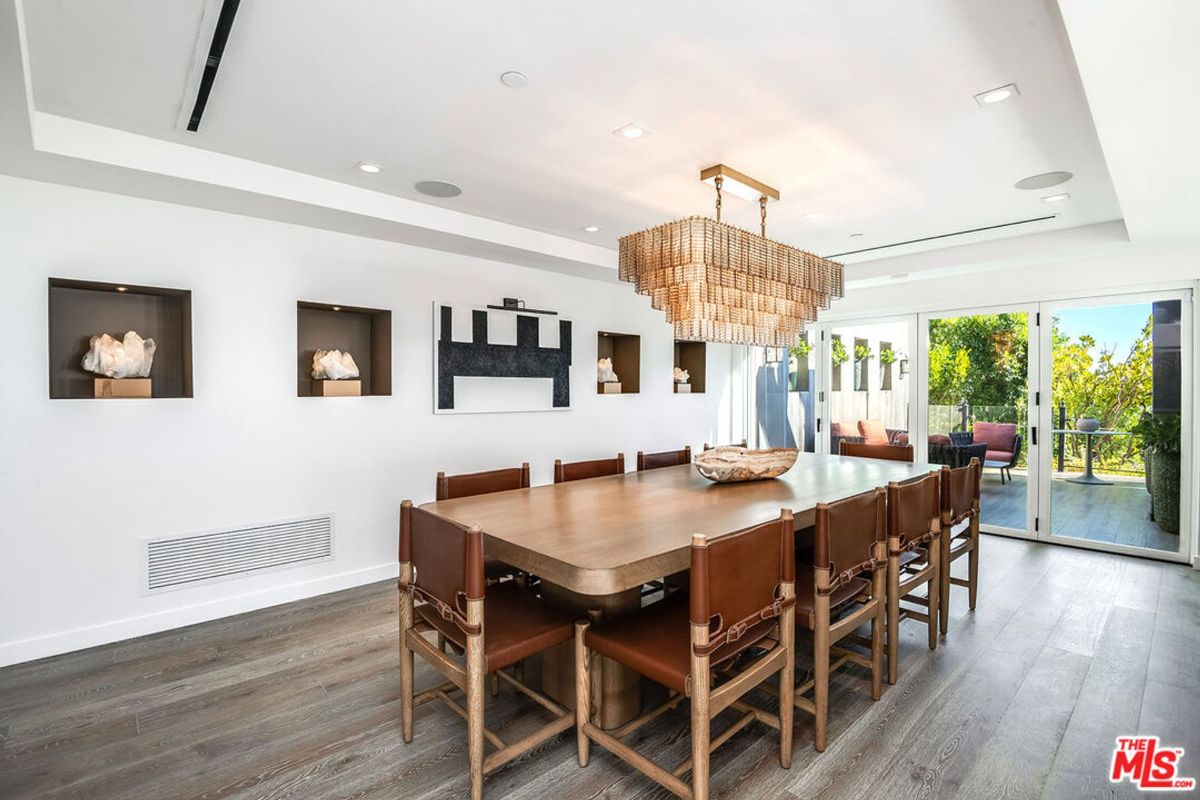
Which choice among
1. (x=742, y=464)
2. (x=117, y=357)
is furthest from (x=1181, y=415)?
(x=117, y=357)

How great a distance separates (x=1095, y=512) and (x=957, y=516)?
8.68 feet

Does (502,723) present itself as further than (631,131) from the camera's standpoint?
No

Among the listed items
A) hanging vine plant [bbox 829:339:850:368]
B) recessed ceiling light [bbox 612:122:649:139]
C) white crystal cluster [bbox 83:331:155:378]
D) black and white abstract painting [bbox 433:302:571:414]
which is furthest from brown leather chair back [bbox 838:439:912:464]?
white crystal cluster [bbox 83:331:155:378]

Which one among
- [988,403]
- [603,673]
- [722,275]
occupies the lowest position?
[603,673]

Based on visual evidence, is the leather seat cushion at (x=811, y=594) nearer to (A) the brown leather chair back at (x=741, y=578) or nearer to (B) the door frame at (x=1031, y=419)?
(A) the brown leather chair back at (x=741, y=578)

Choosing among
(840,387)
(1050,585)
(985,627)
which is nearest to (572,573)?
(985,627)

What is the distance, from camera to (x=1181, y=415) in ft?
13.7

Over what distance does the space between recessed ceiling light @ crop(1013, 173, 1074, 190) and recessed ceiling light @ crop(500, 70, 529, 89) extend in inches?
110

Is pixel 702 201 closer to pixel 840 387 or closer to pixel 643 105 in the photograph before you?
pixel 643 105

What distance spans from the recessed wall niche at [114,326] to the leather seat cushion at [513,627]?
2249 millimetres

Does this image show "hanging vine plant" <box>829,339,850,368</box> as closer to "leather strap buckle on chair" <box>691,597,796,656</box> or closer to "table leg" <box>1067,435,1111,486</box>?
"table leg" <box>1067,435,1111,486</box>

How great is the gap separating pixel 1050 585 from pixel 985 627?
108 centimetres

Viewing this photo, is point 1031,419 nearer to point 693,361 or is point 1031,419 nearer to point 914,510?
point 693,361

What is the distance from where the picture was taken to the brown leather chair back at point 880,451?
411 cm
